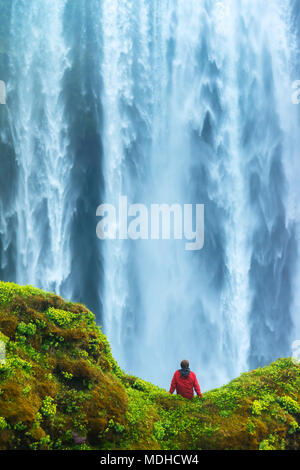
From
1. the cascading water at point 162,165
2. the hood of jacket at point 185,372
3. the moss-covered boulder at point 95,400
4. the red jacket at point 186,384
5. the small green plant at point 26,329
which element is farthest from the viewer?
the cascading water at point 162,165

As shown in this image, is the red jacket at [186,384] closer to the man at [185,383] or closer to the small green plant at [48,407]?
the man at [185,383]

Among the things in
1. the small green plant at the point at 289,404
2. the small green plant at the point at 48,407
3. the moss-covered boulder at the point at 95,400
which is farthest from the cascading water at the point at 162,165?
the small green plant at the point at 48,407

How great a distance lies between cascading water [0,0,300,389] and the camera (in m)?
19.3

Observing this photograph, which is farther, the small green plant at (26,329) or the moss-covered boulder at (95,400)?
the small green plant at (26,329)

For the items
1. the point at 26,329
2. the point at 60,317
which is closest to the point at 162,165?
the point at 60,317

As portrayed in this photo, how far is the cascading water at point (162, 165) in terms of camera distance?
A: 19.3 meters

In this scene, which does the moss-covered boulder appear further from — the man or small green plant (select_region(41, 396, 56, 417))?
the man

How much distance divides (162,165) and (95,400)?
54.8 feet

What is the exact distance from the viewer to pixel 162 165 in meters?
21.2

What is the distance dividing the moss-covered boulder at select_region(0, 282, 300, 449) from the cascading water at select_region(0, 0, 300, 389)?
41.5ft

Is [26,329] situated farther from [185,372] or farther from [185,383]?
[185,383]

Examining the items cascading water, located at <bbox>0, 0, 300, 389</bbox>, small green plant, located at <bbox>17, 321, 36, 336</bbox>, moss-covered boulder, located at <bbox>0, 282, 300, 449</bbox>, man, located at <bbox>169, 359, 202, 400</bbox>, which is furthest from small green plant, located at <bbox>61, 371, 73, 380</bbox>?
cascading water, located at <bbox>0, 0, 300, 389</bbox>

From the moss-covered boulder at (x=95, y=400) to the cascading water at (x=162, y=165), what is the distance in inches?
497
